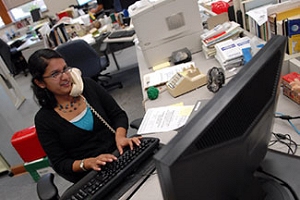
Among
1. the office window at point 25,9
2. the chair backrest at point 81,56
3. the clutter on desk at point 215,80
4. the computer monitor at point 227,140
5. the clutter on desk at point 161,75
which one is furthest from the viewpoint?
the office window at point 25,9

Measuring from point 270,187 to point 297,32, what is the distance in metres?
0.93

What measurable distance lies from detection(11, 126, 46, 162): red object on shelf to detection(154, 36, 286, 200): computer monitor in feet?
7.22

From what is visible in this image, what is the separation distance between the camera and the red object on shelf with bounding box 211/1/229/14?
217 centimetres

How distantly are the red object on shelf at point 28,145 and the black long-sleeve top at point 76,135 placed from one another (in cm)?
111

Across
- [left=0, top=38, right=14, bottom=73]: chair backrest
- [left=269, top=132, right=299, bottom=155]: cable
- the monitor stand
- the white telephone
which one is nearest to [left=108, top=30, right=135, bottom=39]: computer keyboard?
the white telephone

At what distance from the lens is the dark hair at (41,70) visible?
1.34 meters

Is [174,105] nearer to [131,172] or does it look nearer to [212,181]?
[131,172]

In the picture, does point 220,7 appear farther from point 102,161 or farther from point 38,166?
point 38,166

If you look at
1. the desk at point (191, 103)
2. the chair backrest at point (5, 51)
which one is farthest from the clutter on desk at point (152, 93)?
the chair backrest at point (5, 51)

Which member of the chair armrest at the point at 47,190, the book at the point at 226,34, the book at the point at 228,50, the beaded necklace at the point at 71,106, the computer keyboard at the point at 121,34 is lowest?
the chair armrest at the point at 47,190

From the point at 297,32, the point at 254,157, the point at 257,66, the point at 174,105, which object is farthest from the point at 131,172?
the point at 297,32

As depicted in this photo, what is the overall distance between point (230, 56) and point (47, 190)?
1260 millimetres

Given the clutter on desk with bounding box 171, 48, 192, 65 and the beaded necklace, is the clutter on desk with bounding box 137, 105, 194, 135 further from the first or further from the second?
the clutter on desk with bounding box 171, 48, 192, 65

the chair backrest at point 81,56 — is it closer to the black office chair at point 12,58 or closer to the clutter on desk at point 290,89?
the clutter on desk at point 290,89
